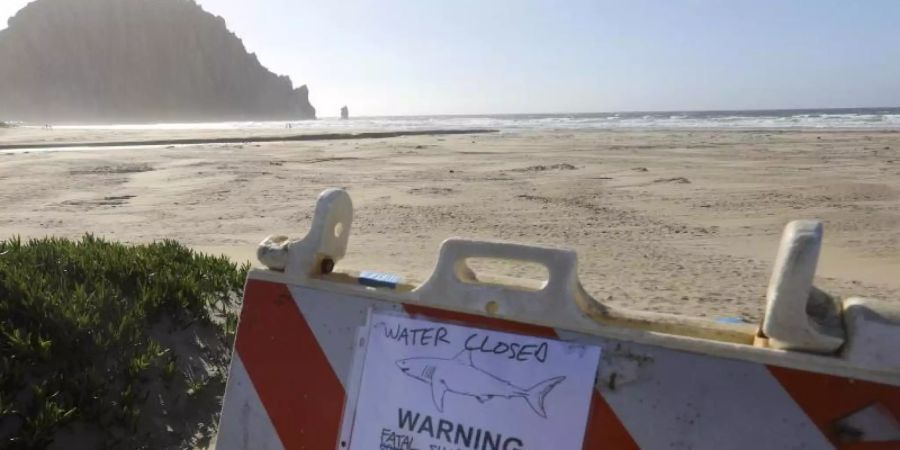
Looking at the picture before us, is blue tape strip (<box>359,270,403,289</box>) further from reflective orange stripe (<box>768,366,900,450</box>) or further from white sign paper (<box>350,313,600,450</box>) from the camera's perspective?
reflective orange stripe (<box>768,366,900,450</box>)

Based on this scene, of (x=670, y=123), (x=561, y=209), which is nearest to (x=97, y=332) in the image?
(x=561, y=209)

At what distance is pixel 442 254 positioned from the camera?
6.42 feet

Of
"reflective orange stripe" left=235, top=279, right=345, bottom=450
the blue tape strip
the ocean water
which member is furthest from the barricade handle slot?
the ocean water

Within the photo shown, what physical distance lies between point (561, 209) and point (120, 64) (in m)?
147

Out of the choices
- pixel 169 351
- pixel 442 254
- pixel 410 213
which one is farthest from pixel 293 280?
pixel 410 213

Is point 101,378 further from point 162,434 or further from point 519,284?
point 519,284

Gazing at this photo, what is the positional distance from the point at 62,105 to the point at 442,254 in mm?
148795

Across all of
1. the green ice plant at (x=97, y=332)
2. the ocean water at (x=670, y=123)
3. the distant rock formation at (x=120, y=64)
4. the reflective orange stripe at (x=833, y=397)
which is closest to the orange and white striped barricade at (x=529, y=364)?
the reflective orange stripe at (x=833, y=397)

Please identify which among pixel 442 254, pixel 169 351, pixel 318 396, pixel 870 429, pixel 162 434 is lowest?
pixel 162 434

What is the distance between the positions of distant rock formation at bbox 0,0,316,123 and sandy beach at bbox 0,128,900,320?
396 ft

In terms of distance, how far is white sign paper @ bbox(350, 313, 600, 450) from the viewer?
1.74 meters

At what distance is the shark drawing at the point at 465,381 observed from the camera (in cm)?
177

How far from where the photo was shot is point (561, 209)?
9320mm

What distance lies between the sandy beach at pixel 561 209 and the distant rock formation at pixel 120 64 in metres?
121
